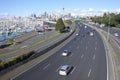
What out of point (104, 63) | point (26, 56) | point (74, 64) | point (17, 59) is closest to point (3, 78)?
point (17, 59)

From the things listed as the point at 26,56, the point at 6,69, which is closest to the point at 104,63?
the point at 26,56

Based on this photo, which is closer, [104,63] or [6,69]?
[6,69]

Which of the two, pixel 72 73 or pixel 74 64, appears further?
pixel 74 64

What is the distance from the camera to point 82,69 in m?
33.1

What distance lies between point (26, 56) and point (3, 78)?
10.8 m

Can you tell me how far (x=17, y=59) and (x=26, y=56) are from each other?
3.26 metres

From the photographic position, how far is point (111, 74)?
29141mm

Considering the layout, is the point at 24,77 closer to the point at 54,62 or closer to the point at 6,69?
the point at 6,69

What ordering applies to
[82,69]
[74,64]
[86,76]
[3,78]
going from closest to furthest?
1. [3,78]
2. [86,76]
3. [82,69]
4. [74,64]

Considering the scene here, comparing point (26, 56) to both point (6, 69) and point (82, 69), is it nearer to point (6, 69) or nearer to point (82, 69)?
point (6, 69)

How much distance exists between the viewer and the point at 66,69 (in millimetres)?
29922

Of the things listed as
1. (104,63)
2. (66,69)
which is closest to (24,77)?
(66,69)

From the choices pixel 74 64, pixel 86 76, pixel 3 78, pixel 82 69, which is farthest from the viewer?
pixel 74 64

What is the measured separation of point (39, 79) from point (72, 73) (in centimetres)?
555
